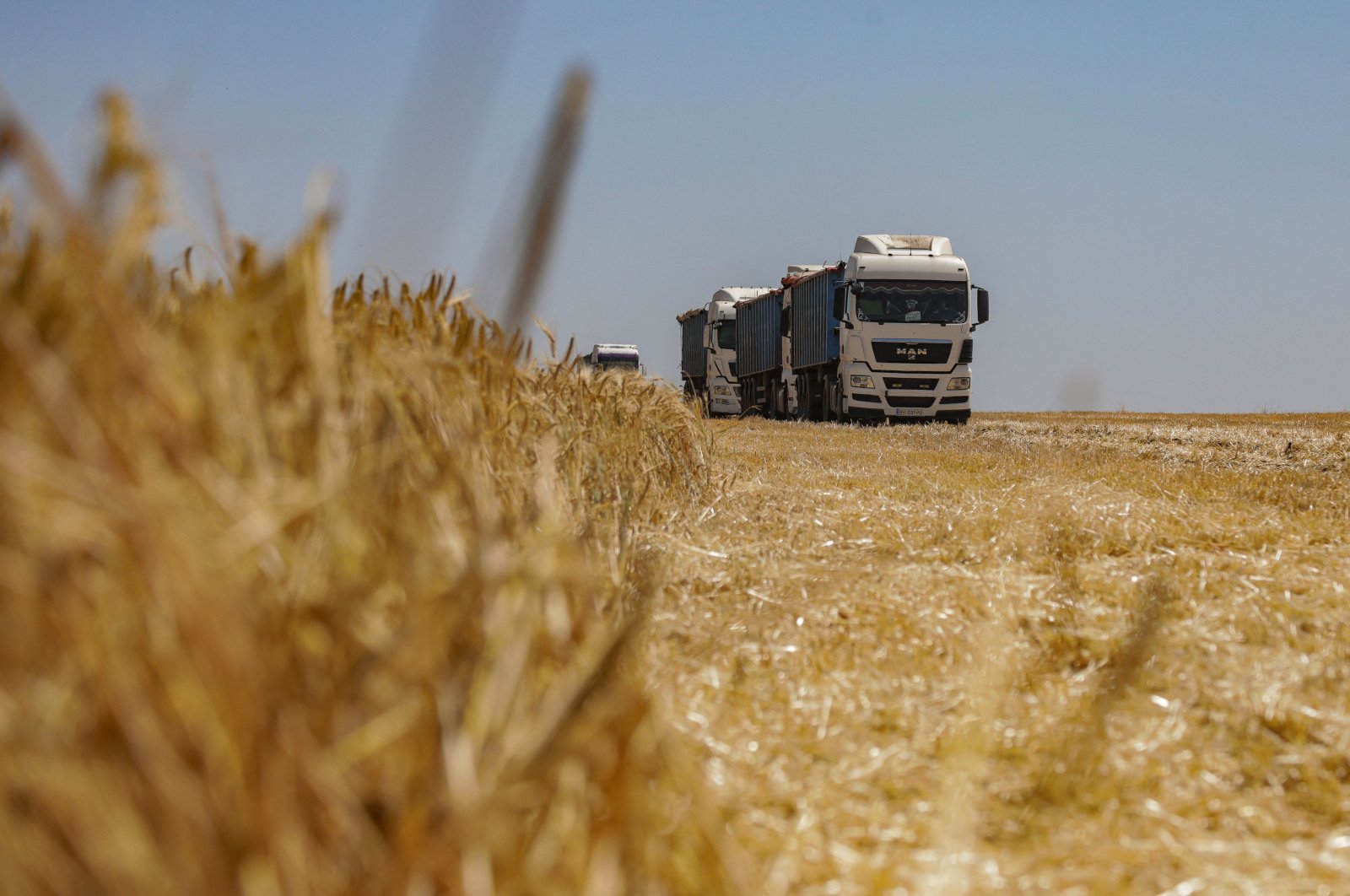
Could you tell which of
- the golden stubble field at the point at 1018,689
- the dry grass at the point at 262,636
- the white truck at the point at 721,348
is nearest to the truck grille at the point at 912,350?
the white truck at the point at 721,348

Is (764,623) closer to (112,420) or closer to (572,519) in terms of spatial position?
(572,519)

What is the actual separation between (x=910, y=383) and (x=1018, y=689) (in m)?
23.4

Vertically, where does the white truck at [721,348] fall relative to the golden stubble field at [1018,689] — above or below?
above

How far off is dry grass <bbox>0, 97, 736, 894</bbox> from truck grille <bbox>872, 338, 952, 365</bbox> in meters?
24.9

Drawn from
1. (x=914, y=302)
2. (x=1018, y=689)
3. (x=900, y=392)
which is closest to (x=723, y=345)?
(x=900, y=392)

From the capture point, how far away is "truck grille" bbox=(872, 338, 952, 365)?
27031 mm

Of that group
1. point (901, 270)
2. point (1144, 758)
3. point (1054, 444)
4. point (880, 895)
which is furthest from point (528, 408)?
point (901, 270)

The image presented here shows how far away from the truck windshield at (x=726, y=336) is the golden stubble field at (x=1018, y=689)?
34.4 metres

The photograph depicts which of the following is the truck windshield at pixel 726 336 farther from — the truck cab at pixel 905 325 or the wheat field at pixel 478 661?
the wheat field at pixel 478 661

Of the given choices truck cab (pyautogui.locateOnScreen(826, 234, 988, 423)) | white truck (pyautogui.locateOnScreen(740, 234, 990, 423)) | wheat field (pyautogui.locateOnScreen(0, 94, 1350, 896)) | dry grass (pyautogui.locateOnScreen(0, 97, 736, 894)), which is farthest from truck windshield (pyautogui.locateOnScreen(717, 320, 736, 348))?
dry grass (pyautogui.locateOnScreen(0, 97, 736, 894))

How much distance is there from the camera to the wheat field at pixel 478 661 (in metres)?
1.52

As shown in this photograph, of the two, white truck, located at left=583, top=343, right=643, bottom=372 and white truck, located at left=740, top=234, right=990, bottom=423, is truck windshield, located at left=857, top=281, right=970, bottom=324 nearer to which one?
white truck, located at left=740, top=234, right=990, bottom=423

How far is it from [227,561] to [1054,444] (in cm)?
1738

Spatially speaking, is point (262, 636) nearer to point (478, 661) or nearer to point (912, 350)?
point (478, 661)
